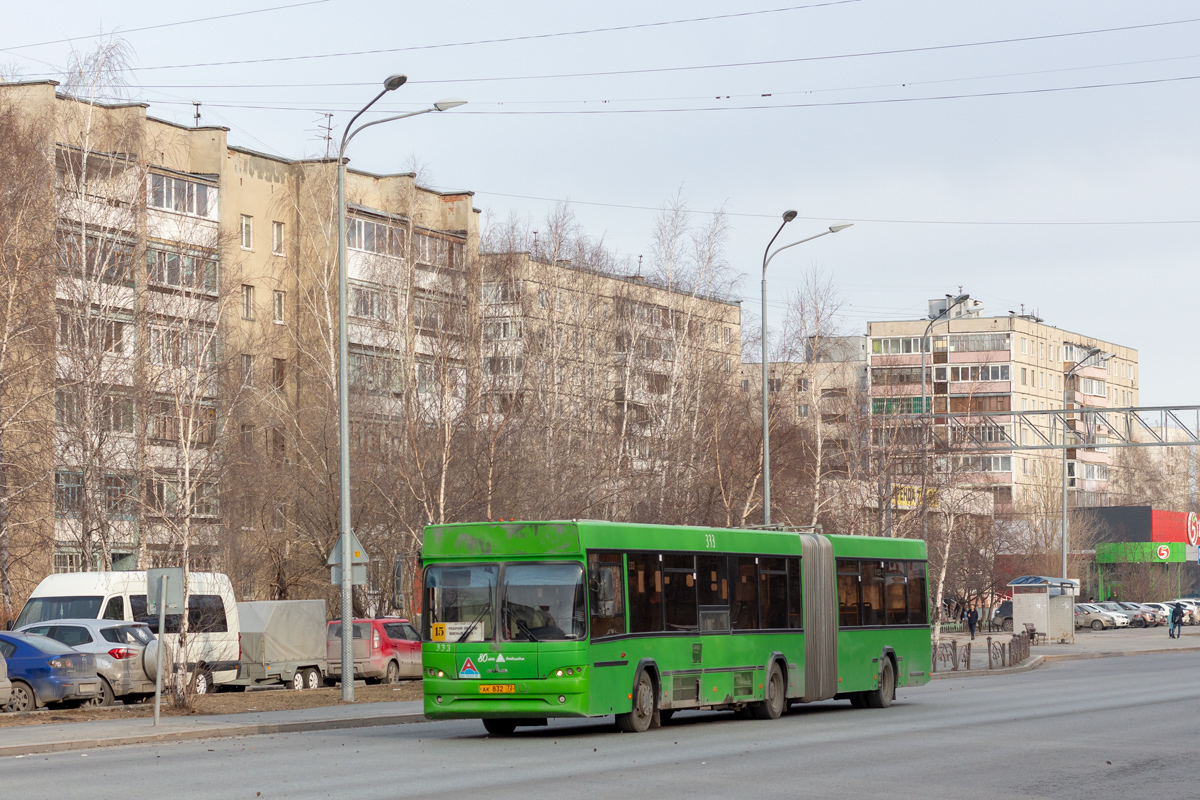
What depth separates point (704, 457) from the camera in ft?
165

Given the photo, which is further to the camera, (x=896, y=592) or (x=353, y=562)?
(x=896, y=592)

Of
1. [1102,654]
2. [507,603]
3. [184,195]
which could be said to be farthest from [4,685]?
[1102,654]

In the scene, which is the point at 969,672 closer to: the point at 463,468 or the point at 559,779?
the point at 463,468

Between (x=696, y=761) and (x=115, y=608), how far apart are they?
18.1m

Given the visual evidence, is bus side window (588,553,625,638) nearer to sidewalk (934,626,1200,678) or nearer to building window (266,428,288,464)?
sidewalk (934,626,1200,678)

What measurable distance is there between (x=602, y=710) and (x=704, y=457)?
101ft

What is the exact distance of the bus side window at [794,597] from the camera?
24406 millimetres

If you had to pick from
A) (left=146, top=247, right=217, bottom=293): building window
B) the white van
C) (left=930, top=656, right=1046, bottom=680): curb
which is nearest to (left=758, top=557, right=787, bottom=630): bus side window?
the white van

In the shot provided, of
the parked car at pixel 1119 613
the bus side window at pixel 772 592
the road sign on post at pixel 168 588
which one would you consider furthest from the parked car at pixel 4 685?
the parked car at pixel 1119 613

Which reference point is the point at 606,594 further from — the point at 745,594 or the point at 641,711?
the point at 745,594

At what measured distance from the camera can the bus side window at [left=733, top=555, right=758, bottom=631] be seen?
23062 millimetres

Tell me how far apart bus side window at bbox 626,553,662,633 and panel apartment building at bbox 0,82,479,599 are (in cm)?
1150

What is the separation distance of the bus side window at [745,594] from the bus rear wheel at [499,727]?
12.2 ft

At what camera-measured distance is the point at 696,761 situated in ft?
53.7
